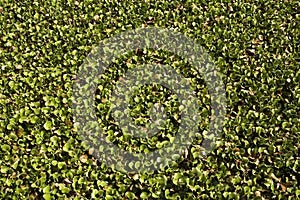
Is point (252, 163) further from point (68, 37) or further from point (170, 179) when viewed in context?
point (68, 37)

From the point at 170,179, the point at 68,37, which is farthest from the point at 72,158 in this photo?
the point at 68,37

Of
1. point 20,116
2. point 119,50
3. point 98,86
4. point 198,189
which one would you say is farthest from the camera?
point 119,50

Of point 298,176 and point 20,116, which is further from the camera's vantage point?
point 20,116

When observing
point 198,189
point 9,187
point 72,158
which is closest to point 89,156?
point 72,158

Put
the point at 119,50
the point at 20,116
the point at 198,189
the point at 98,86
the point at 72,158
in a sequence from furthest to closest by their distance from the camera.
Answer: the point at 119,50, the point at 98,86, the point at 20,116, the point at 72,158, the point at 198,189

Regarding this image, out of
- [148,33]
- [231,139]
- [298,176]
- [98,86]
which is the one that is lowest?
[298,176]

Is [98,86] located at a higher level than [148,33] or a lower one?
lower
